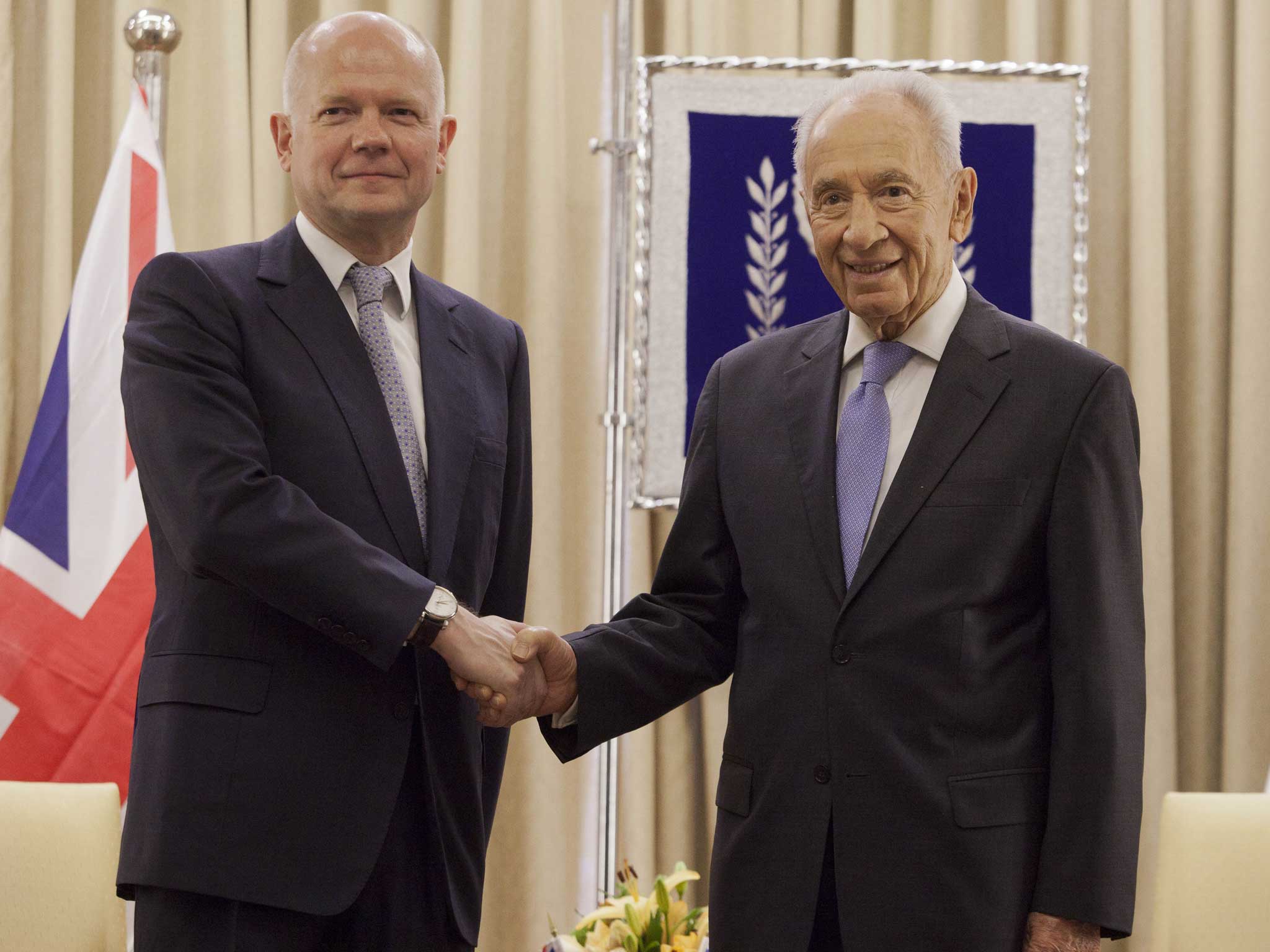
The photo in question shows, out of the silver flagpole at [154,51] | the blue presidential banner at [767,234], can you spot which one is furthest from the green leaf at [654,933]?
the silver flagpole at [154,51]

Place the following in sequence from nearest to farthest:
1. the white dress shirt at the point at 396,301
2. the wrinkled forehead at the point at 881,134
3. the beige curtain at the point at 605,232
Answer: the wrinkled forehead at the point at 881,134, the white dress shirt at the point at 396,301, the beige curtain at the point at 605,232

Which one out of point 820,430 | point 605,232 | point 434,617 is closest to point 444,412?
point 434,617

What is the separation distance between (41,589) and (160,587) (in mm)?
1146

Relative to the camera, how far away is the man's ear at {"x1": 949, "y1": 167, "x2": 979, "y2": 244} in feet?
6.82

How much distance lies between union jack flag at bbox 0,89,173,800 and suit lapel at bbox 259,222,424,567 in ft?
3.74

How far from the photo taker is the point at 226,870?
1.85 metres

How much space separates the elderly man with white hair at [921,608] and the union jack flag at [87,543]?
50.1 inches

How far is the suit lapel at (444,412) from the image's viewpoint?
6.71 feet

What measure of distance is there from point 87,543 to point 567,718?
53.5 inches

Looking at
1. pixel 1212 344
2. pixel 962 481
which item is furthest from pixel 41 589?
pixel 1212 344

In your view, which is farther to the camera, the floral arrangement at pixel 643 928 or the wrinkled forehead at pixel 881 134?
the floral arrangement at pixel 643 928

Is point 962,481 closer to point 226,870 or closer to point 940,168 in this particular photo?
point 940,168

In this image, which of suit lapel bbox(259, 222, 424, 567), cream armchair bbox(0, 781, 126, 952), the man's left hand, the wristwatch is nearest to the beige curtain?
cream armchair bbox(0, 781, 126, 952)

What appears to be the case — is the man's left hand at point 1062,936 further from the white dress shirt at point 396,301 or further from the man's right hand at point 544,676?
the white dress shirt at point 396,301
